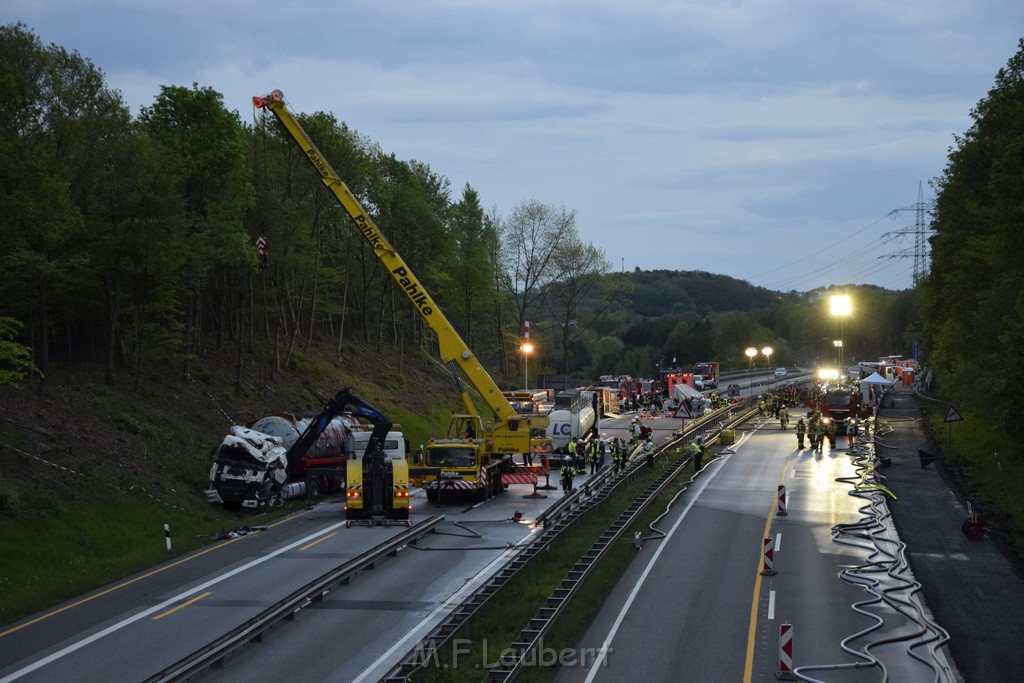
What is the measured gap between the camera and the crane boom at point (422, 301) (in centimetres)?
4047

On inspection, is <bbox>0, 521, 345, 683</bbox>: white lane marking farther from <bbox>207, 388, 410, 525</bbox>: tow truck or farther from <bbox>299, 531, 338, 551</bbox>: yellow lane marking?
<bbox>207, 388, 410, 525</bbox>: tow truck

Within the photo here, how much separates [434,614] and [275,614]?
10.7 ft

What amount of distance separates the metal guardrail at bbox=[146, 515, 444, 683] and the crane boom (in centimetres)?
1137

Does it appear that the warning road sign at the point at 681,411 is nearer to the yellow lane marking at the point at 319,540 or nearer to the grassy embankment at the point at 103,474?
the grassy embankment at the point at 103,474

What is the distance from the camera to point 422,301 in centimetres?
4166

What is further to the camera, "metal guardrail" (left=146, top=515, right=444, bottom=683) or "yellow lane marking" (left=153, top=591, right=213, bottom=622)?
"yellow lane marking" (left=153, top=591, right=213, bottom=622)

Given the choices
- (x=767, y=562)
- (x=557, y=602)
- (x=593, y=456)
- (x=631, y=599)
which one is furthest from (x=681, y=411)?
(x=557, y=602)

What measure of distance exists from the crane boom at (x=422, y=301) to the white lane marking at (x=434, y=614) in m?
11.5

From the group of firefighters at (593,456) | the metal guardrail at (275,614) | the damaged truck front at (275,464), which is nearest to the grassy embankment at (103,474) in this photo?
the damaged truck front at (275,464)

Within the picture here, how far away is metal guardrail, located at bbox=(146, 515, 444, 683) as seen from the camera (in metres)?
16.8

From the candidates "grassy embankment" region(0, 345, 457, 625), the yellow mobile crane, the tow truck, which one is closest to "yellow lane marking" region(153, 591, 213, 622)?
"grassy embankment" region(0, 345, 457, 625)

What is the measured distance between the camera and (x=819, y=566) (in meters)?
26.0

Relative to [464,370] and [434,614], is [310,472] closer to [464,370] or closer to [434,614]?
[464,370]

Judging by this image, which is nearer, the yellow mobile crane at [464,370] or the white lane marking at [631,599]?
the white lane marking at [631,599]
